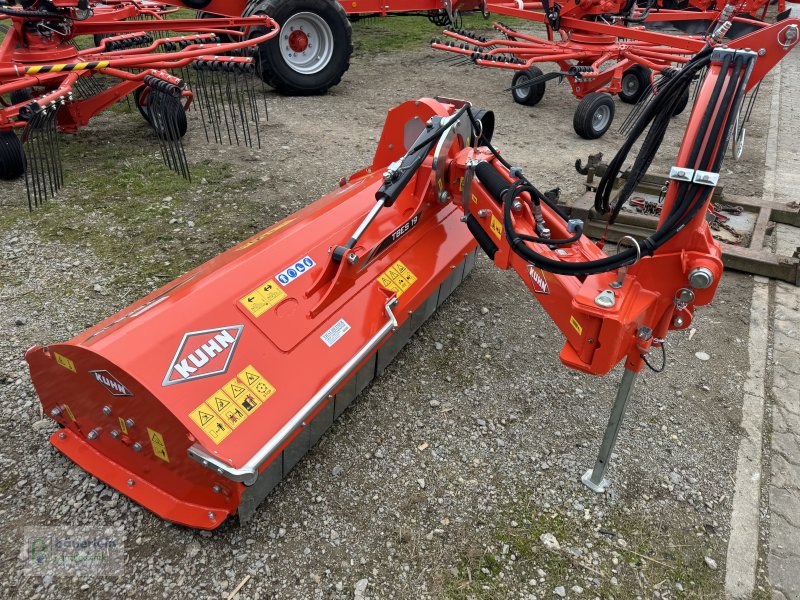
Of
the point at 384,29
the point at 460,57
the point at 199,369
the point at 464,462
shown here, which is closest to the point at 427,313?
the point at 464,462

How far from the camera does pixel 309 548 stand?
2143 mm

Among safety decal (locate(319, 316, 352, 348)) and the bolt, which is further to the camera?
safety decal (locate(319, 316, 352, 348))

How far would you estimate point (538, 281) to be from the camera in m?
2.31

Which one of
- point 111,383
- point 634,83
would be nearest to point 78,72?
point 111,383

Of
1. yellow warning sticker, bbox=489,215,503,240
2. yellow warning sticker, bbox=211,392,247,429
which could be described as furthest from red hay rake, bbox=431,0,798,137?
yellow warning sticker, bbox=211,392,247,429

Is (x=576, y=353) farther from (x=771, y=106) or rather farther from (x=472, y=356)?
(x=771, y=106)

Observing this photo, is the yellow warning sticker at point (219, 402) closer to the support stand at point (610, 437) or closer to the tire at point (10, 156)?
the support stand at point (610, 437)

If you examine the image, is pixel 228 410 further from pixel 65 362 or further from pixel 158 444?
pixel 65 362

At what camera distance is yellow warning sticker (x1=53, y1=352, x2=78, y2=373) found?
2.06m

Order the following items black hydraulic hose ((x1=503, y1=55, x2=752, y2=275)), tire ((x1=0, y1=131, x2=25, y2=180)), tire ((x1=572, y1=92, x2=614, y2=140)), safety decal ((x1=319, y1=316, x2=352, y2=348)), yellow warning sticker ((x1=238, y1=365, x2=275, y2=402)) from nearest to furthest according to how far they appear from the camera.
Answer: black hydraulic hose ((x1=503, y1=55, x2=752, y2=275)), yellow warning sticker ((x1=238, y1=365, x2=275, y2=402)), safety decal ((x1=319, y1=316, x2=352, y2=348)), tire ((x1=0, y1=131, x2=25, y2=180)), tire ((x1=572, y1=92, x2=614, y2=140))

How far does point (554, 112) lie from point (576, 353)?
6063 millimetres

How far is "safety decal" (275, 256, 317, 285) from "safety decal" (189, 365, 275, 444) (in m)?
0.45

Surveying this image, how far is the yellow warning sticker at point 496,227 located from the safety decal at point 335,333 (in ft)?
2.47

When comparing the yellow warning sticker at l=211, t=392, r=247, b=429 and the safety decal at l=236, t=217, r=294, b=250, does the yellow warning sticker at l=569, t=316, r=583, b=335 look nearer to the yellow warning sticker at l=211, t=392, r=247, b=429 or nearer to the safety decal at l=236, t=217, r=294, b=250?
the yellow warning sticker at l=211, t=392, r=247, b=429
